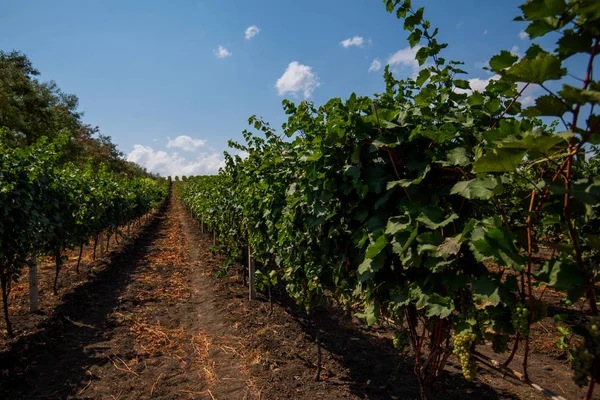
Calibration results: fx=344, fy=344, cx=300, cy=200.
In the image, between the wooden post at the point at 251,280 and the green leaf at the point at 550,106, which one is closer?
the green leaf at the point at 550,106

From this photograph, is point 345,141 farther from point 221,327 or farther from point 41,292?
point 41,292

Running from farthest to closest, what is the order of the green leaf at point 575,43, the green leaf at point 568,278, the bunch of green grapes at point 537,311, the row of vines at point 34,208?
the row of vines at point 34,208 < the bunch of green grapes at point 537,311 < the green leaf at point 568,278 < the green leaf at point 575,43

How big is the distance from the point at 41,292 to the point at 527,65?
8767mm

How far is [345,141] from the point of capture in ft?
7.32

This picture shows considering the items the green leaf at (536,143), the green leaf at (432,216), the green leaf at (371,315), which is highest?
the green leaf at (536,143)

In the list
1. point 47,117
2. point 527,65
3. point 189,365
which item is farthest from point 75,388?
point 47,117

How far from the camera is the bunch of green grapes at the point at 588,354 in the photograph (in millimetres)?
1013

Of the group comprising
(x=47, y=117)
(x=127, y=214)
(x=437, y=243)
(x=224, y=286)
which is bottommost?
(x=224, y=286)

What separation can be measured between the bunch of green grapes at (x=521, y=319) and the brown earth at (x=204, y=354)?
2631 mm

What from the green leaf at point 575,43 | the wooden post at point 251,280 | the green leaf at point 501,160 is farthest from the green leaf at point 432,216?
the wooden post at point 251,280

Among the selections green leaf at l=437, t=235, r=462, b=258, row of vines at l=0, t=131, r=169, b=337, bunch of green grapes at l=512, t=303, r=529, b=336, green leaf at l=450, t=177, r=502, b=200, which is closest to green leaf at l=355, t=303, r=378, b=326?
green leaf at l=437, t=235, r=462, b=258

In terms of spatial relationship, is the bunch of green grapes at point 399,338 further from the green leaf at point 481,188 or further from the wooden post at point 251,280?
the wooden post at point 251,280

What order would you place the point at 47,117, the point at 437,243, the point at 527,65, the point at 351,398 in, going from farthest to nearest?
the point at 47,117
the point at 351,398
the point at 437,243
the point at 527,65

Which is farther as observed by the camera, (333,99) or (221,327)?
(221,327)
